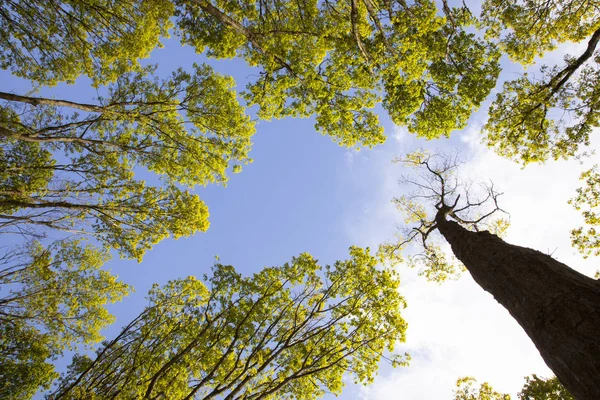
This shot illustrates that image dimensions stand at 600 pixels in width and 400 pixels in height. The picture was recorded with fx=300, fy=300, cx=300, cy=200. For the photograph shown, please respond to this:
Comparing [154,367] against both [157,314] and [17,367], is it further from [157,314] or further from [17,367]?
[17,367]

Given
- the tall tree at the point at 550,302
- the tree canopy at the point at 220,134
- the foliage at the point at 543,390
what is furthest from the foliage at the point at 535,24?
the foliage at the point at 543,390

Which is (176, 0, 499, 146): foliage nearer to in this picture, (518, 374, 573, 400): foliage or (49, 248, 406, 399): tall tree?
(49, 248, 406, 399): tall tree

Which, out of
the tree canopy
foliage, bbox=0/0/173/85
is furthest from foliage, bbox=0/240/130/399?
foliage, bbox=0/0/173/85

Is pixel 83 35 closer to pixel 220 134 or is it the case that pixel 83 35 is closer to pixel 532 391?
pixel 220 134

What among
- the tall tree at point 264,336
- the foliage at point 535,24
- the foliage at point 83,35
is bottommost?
the tall tree at point 264,336

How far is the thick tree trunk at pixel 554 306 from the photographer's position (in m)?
2.35

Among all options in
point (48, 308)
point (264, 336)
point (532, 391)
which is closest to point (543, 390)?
point (532, 391)

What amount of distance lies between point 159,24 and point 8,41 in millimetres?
4603

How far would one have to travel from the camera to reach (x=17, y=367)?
8.41m

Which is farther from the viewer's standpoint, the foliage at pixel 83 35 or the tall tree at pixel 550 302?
the foliage at pixel 83 35

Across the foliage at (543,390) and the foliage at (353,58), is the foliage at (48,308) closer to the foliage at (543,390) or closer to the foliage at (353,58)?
the foliage at (353,58)

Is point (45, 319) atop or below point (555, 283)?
atop

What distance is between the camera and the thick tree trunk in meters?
2.35

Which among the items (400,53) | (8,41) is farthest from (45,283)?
(400,53)
